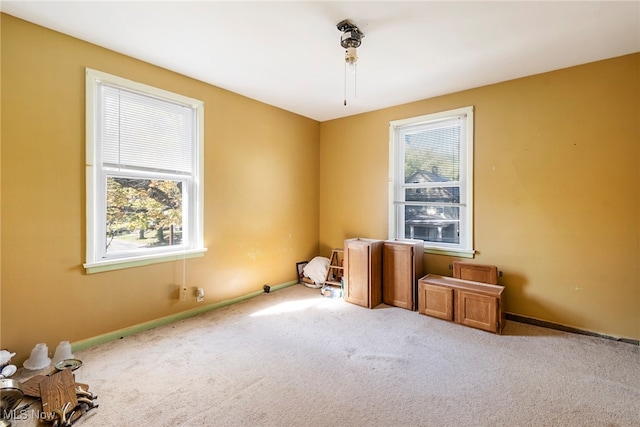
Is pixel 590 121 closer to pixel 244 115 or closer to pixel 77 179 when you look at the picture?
pixel 244 115

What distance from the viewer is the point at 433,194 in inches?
149

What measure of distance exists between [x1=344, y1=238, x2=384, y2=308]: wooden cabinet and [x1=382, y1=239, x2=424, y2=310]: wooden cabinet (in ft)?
0.25

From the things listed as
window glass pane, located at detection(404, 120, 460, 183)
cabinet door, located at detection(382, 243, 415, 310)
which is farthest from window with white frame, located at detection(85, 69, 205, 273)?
window glass pane, located at detection(404, 120, 460, 183)

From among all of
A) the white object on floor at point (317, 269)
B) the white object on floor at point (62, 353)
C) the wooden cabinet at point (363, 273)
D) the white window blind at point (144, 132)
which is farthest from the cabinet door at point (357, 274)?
the white object on floor at point (62, 353)

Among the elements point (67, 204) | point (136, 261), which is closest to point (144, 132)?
point (67, 204)

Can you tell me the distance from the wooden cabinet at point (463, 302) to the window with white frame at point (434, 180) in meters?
0.53

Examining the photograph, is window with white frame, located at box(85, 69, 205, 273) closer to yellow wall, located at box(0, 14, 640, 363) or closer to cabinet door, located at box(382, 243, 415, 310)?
yellow wall, located at box(0, 14, 640, 363)

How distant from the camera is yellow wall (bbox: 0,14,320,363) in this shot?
2.15m

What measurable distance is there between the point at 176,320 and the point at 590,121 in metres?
4.55

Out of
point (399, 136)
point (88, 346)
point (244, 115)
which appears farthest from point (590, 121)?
point (88, 346)

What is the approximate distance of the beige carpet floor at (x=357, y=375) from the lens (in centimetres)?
170

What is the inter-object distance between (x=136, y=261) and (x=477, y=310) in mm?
3366

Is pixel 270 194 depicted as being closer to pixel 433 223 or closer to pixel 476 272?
pixel 433 223

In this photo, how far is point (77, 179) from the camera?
95.7 inches
